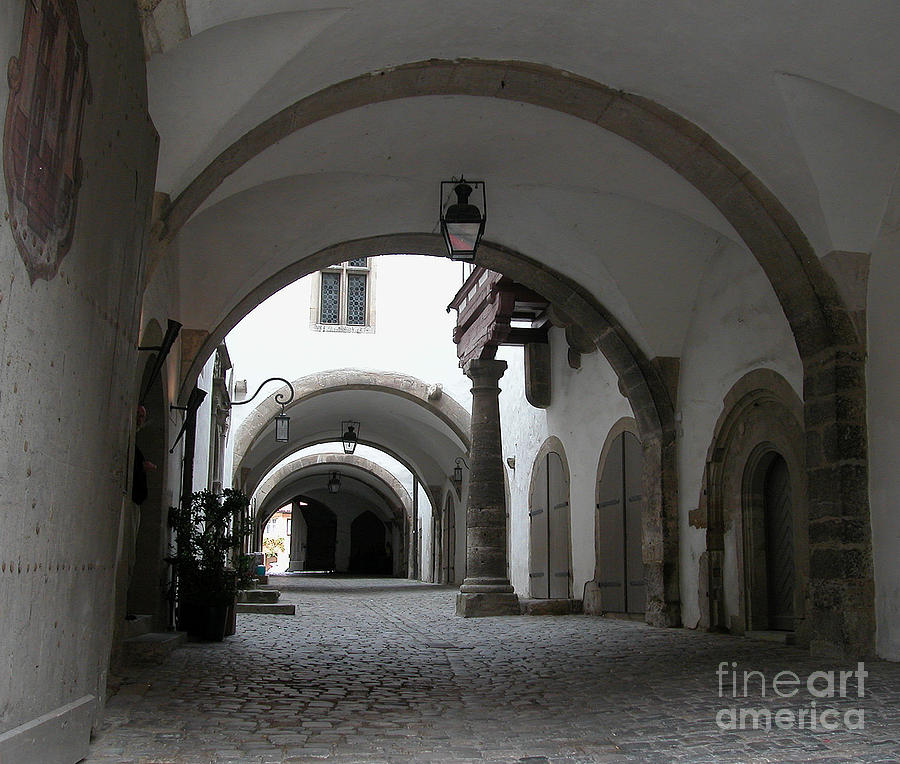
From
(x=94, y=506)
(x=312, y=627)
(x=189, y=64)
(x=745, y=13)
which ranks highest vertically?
(x=745, y=13)

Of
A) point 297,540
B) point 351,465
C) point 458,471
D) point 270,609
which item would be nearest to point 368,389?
point 458,471

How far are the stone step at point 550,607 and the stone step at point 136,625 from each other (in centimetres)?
487

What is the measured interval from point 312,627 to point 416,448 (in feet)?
43.4

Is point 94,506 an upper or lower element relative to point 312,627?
upper

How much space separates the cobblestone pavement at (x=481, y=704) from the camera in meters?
3.60

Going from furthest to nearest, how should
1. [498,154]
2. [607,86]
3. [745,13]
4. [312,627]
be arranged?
[312,627] → [498,154] → [607,86] → [745,13]

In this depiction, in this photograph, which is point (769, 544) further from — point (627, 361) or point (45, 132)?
point (45, 132)

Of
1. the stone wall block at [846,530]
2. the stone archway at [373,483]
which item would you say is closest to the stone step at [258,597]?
the stone wall block at [846,530]

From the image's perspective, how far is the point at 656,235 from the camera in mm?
8492

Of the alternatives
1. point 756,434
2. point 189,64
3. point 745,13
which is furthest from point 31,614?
point 756,434

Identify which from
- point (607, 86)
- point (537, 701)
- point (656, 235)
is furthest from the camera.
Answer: point (656, 235)

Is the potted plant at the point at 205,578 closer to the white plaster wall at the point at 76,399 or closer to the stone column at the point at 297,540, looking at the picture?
the white plaster wall at the point at 76,399

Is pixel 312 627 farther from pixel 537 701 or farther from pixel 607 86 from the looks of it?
pixel 607 86

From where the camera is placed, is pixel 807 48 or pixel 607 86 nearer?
pixel 807 48
